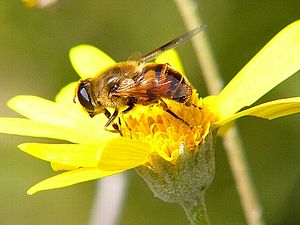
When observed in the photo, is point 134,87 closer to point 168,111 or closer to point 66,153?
point 168,111

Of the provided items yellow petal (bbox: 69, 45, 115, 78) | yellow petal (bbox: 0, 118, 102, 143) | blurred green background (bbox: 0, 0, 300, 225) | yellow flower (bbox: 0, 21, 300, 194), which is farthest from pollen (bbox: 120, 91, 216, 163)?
blurred green background (bbox: 0, 0, 300, 225)

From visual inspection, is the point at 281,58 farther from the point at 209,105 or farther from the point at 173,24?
the point at 173,24

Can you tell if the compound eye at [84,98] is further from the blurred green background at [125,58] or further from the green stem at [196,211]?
the blurred green background at [125,58]

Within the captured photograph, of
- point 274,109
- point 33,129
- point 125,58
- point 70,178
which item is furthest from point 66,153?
point 125,58

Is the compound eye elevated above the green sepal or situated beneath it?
elevated above

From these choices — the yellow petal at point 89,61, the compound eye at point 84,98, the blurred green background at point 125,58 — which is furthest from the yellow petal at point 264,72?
the blurred green background at point 125,58

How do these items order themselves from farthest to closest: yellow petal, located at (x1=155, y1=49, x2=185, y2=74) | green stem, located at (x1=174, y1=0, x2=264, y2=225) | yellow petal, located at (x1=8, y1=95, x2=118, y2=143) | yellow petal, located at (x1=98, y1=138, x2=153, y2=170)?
yellow petal, located at (x1=155, y1=49, x2=185, y2=74), yellow petal, located at (x1=8, y1=95, x2=118, y2=143), green stem, located at (x1=174, y1=0, x2=264, y2=225), yellow petal, located at (x1=98, y1=138, x2=153, y2=170)

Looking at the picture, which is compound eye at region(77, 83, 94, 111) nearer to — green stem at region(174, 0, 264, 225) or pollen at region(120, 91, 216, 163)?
pollen at region(120, 91, 216, 163)
